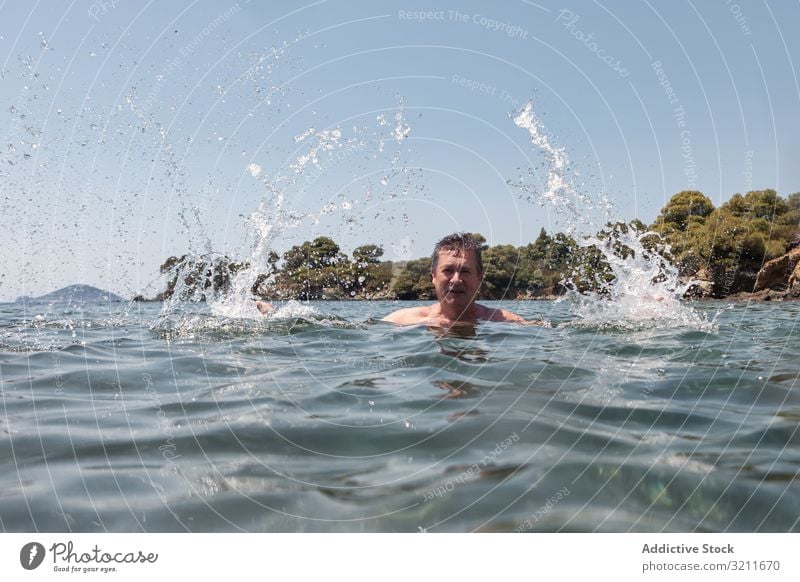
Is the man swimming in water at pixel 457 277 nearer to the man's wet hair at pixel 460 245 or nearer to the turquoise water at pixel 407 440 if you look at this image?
the man's wet hair at pixel 460 245

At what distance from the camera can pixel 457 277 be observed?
9.31 meters

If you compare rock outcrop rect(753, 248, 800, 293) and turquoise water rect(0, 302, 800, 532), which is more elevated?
rock outcrop rect(753, 248, 800, 293)

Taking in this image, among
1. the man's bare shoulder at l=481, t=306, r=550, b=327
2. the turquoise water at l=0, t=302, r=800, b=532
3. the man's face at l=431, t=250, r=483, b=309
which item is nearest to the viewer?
the turquoise water at l=0, t=302, r=800, b=532

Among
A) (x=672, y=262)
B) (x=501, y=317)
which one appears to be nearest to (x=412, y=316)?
Answer: (x=501, y=317)

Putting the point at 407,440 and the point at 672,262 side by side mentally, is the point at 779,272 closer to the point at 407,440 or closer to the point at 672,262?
the point at 672,262

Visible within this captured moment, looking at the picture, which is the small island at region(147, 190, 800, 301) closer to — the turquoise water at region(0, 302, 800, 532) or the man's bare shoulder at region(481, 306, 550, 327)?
the man's bare shoulder at region(481, 306, 550, 327)

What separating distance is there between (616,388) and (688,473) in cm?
215

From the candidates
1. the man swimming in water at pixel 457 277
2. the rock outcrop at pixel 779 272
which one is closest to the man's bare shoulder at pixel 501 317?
the man swimming in water at pixel 457 277

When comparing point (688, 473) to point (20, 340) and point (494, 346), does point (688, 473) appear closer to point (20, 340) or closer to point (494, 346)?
point (494, 346)

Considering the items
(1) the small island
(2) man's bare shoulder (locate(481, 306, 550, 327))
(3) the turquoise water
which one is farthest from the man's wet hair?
(1) the small island

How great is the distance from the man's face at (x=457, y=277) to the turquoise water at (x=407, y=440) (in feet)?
6.49

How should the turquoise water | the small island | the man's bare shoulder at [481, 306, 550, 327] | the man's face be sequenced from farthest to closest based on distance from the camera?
the small island
the man's bare shoulder at [481, 306, 550, 327]
the man's face
the turquoise water

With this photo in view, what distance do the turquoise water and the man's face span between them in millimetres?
1979

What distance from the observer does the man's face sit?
9250 mm
